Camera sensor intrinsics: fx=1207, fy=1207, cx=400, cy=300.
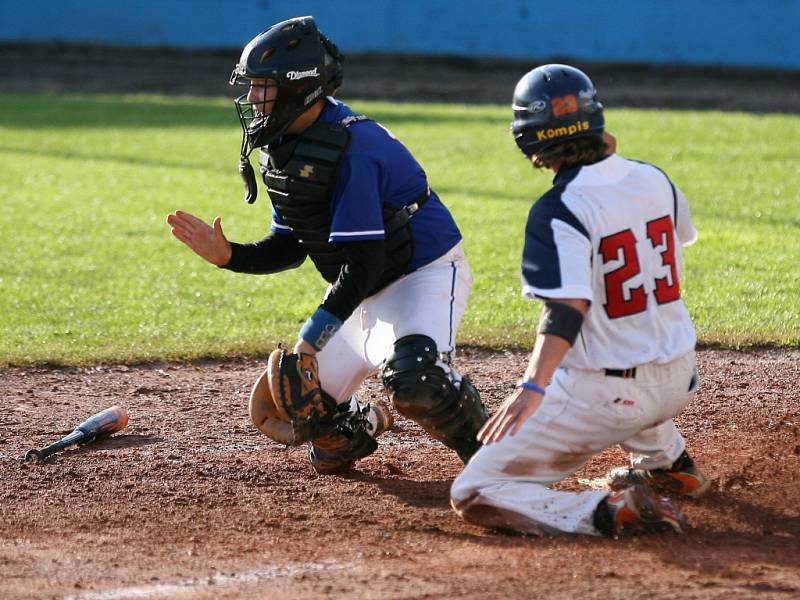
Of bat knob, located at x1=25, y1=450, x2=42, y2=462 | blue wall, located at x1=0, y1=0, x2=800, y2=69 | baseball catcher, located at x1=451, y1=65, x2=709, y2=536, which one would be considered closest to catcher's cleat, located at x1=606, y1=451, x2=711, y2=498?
baseball catcher, located at x1=451, y1=65, x2=709, y2=536

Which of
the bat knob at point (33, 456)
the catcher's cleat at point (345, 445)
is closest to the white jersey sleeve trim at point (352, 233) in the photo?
the catcher's cleat at point (345, 445)

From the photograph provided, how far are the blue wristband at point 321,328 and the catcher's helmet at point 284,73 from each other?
81 cm

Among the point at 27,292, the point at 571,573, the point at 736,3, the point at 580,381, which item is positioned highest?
the point at 736,3

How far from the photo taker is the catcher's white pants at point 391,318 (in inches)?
201

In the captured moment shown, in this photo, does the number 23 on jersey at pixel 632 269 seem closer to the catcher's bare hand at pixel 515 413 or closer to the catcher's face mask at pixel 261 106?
the catcher's bare hand at pixel 515 413

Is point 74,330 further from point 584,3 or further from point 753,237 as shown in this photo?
point 584,3

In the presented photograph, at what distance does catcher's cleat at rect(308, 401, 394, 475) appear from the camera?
17.1 ft

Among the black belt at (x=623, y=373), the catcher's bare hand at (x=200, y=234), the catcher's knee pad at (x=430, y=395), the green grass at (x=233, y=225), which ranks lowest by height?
the green grass at (x=233, y=225)

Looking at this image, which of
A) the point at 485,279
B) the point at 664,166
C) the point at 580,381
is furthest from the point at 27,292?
the point at 664,166

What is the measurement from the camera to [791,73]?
24.7 meters

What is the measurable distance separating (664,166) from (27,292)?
26.6ft

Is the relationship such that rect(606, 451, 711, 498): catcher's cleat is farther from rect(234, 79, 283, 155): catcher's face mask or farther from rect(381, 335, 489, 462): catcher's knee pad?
rect(234, 79, 283, 155): catcher's face mask

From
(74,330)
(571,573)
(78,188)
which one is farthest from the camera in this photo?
(78,188)

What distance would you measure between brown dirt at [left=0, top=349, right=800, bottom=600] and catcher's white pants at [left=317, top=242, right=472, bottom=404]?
0.49 meters
